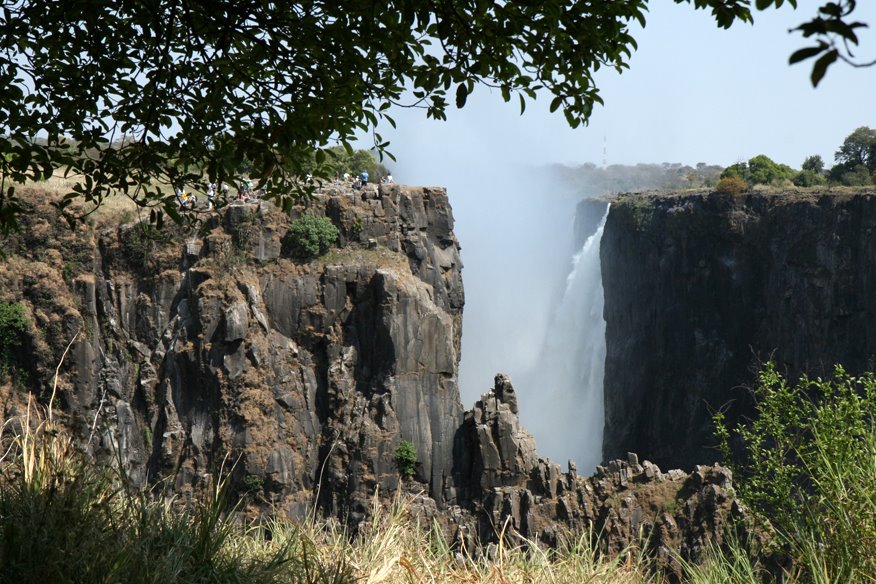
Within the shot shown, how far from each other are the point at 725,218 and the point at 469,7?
5213 centimetres

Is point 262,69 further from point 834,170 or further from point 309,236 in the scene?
point 834,170

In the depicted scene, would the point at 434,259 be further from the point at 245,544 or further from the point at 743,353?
the point at 245,544

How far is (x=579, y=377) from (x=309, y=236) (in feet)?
157

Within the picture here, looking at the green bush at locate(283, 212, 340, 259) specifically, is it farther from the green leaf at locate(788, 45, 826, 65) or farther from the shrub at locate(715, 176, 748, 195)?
the green leaf at locate(788, 45, 826, 65)

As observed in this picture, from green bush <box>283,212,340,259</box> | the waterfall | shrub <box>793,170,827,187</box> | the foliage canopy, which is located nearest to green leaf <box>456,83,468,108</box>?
the foliage canopy

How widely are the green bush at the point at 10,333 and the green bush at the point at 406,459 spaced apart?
16.1 metres

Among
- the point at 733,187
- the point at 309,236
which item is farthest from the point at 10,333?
the point at 733,187

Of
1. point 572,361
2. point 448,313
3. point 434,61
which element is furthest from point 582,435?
point 434,61

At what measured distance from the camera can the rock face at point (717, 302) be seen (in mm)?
50812

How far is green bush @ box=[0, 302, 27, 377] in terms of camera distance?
3775 cm

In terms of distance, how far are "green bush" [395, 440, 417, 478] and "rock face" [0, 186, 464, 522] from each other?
366 millimetres

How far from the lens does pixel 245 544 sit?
654 cm

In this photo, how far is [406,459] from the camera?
37625 millimetres

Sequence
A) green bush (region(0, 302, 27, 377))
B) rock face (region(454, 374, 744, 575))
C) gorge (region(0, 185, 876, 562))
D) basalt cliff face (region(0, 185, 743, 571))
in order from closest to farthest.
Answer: rock face (region(454, 374, 744, 575)), gorge (region(0, 185, 876, 562)), basalt cliff face (region(0, 185, 743, 571)), green bush (region(0, 302, 27, 377))
